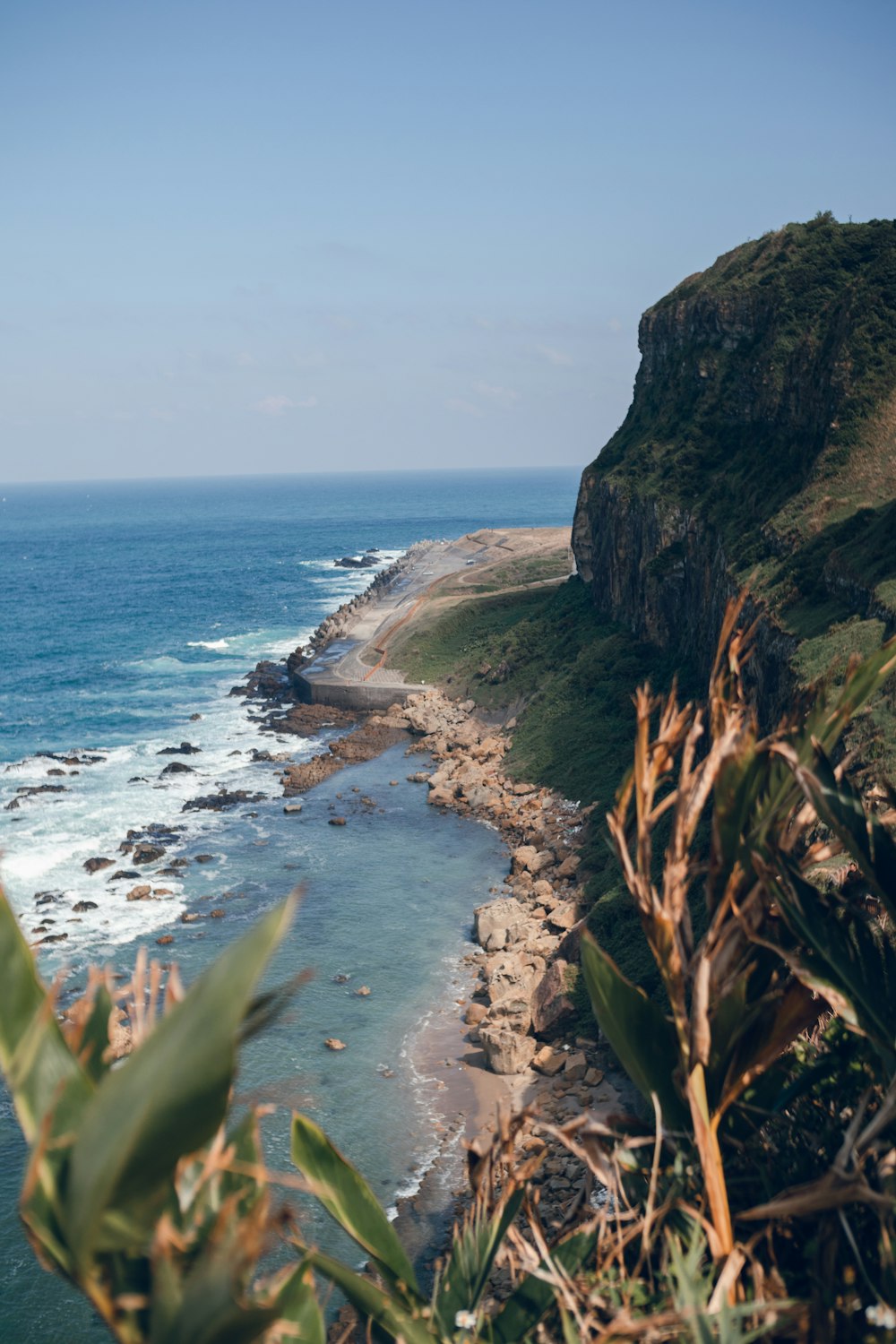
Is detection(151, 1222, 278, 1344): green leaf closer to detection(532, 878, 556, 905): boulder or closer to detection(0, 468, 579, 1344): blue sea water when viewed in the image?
detection(0, 468, 579, 1344): blue sea water

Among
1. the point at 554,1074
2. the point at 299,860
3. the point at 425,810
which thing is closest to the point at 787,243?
the point at 425,810

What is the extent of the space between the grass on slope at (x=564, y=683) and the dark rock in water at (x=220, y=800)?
420 inches

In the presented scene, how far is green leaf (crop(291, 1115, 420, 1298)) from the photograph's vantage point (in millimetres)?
4766

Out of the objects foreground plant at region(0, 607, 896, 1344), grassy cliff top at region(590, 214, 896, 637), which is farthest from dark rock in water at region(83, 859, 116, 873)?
foreground plant at region(0, 607, 896, 1344)

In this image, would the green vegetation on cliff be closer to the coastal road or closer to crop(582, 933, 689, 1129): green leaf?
the coastal road

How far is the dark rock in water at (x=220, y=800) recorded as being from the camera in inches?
1652

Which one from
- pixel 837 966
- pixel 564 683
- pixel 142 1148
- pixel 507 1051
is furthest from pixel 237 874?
pixel 142 1148

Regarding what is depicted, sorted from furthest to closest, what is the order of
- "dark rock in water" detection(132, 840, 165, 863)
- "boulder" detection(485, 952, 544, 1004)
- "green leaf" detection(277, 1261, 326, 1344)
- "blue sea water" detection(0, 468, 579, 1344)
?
"dark rock in water" detection(132, 840, 165, 863) < "boulder" detection(485, 952, 544, 1004) < "blue sea water" detection(0, 468, 579, 1344) < "green leaf" detection(277, 1261, 326, 1344)

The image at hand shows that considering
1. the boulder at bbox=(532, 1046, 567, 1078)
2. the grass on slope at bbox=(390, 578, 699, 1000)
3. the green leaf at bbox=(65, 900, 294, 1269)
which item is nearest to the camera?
the green leaf at bbox=(65, 900, 294, 1269)

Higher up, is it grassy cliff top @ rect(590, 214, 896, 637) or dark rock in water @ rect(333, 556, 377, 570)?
grassy cliff top @ rect(590, 214, 896, 637)

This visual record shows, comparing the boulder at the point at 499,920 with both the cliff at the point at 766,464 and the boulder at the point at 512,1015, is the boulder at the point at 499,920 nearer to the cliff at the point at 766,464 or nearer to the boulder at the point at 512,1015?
the boulder at the point at 512,1015

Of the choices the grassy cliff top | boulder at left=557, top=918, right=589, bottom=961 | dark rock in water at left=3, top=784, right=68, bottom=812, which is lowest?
dark rock in water at left=3, top=784, right=68, bottom=812

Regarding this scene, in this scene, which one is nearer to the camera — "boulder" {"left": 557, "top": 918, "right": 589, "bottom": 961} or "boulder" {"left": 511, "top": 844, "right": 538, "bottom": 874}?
"boulder" {"left": 557, "top": 918, "right": 589, "bottom": 961}

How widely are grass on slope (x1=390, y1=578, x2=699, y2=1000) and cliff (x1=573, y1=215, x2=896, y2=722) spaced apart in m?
1.96
